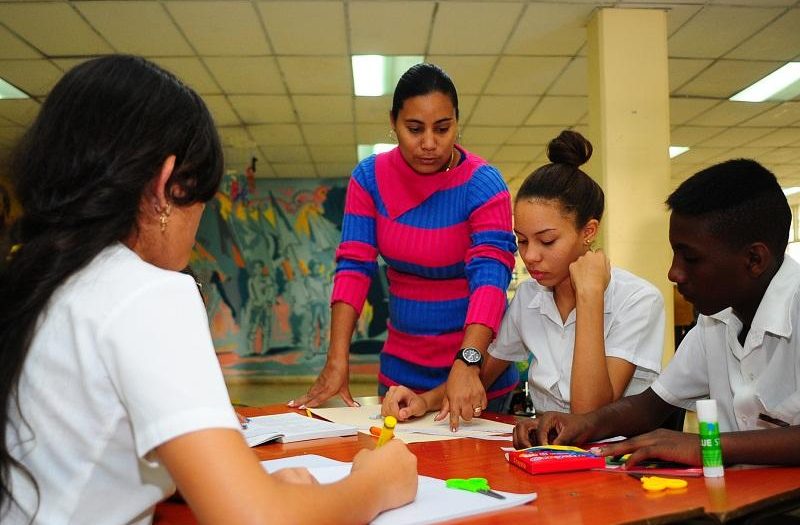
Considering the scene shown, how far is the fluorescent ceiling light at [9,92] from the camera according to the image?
194 inches

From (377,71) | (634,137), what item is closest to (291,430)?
(634,137)

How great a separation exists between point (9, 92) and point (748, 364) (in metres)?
5.41

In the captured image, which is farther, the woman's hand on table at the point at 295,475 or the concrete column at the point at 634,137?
the concrete column at the point at 634,137

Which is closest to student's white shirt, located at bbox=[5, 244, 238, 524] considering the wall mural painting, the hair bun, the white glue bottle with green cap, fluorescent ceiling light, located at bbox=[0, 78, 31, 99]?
the white glue bottle with green cap

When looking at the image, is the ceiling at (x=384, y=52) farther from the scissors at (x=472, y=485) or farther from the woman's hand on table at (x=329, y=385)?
the scissors at (x=472, y=485)

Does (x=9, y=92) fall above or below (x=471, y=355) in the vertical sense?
above

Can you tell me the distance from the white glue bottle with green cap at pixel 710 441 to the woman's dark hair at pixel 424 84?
3.50ft

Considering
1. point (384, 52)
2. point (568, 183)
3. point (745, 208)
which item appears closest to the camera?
point (745, 208)

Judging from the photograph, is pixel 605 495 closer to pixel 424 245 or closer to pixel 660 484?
pixel 660 484

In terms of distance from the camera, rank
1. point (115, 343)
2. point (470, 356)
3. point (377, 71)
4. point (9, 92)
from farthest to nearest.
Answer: point (9, 92), point (377, 71), point (470, 356), point (115, 343)

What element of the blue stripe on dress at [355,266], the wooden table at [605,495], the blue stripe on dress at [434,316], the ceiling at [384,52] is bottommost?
the wooden table at [605,495]

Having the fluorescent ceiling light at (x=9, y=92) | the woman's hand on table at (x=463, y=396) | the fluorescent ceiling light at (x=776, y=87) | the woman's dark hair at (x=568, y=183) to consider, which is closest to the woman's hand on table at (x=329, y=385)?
the woman's hand on table at (x=463, y=396)

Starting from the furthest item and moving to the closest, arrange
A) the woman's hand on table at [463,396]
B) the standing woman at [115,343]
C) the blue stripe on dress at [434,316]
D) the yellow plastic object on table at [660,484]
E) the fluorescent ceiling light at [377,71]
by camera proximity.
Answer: the fluorescent ceiling light at [377,71] < the blue stripe on dress at [434,316] < the woman's hand on table at [463,396] < the yellow plastic object on table at [660,484] < the standing woman at [115,343]

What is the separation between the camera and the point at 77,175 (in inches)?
27.7
